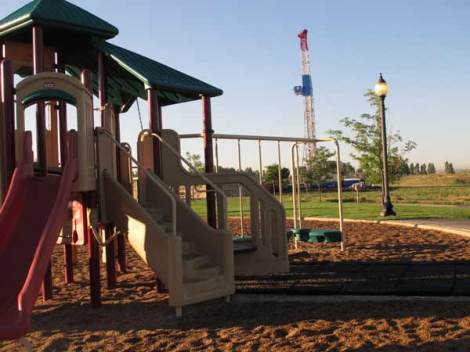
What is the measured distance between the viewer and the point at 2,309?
4906mm

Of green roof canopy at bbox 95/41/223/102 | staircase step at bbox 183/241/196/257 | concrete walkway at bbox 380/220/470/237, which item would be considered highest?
green roof canopy at bbox 95/41/223/102

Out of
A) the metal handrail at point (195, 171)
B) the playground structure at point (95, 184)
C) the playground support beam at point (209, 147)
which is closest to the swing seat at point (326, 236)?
the playground structure at point (95, 184)

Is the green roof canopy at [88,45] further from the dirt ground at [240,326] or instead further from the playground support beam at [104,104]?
the dirt ground at [240,326]

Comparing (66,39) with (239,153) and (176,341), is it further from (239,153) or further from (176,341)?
(176,341)

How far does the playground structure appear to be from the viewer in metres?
6.01

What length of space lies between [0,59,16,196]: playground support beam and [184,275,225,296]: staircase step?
253cm

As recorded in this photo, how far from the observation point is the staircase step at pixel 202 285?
244 inches

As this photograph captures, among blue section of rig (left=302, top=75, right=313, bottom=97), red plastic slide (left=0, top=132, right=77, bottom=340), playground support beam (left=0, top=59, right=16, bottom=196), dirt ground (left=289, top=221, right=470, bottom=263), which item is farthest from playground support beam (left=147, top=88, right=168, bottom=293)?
blue section of rig (left=302, top=75, right=313, bottom=97)

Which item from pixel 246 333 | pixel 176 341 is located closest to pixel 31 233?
pixel 176 341

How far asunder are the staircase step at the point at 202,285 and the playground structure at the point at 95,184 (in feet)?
0.04

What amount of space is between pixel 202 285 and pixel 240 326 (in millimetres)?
1001

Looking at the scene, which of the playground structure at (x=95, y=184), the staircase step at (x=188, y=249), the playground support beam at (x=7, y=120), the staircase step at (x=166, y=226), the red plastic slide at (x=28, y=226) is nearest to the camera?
the red plastic slide at (x=28, y=226)

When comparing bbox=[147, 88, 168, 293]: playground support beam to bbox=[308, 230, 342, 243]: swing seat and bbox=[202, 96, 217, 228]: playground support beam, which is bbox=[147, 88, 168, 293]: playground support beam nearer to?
bbox=[202, 96, 217, 228]: playground support beam

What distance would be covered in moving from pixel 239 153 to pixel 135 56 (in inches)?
95.4
